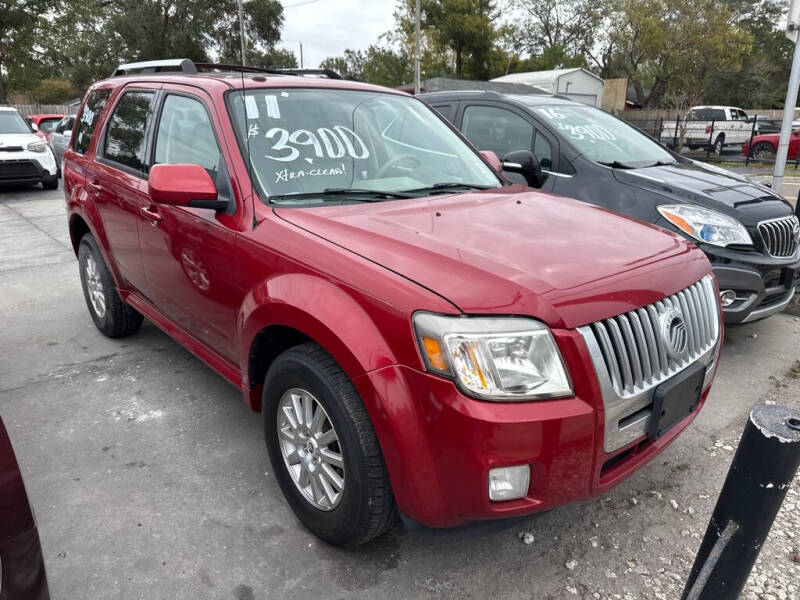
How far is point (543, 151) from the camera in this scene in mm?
5000

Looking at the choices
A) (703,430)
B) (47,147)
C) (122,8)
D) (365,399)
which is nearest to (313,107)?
(365,399)

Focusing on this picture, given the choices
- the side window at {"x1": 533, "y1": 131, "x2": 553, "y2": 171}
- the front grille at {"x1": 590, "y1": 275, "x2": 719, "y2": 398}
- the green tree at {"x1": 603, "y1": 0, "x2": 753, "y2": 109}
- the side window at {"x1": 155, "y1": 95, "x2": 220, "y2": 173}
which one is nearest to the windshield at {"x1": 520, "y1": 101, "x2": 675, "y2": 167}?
the side window at {"x1": 533, "y1": 131, "x2": 553, "y2": 171}

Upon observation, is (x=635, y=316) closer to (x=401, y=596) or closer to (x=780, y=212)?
(x=401, y=596)

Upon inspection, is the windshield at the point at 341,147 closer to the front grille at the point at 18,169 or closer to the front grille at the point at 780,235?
the front grille at the point at 780,235

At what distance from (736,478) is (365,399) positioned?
106 centimetres

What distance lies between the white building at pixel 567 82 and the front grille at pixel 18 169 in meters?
23.4

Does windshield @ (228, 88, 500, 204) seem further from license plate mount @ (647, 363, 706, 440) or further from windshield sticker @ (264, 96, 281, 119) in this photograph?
license plate mount @ (647, 363, 706, 440)

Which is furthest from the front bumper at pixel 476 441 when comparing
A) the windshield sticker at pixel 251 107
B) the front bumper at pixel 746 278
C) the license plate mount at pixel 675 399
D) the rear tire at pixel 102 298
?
the rear tire at pixel 102 298

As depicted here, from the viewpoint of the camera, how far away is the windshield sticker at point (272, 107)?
9.39 feet

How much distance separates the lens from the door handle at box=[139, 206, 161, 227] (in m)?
3.20

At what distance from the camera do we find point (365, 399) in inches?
77.2

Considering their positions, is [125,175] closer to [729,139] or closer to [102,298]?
[102,298]

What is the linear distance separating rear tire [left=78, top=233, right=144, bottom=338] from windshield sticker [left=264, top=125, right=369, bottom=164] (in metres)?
2.02

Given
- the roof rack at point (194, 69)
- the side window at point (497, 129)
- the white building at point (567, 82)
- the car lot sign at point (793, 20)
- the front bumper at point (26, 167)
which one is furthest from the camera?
the white building at point (567, 82)
